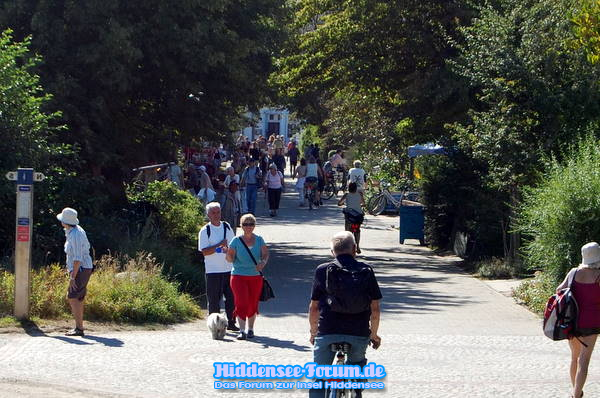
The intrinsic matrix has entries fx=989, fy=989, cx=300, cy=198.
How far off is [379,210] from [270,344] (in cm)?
2354

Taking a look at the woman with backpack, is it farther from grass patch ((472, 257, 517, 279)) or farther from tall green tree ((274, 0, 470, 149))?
tall green tree ((274, 0, 470, 149))

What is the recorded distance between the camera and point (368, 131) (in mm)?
37906

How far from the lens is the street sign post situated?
1274 centimetres

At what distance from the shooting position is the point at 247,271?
12266mm

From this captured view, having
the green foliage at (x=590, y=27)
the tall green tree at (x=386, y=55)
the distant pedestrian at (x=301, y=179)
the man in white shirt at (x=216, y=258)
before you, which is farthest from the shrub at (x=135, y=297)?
the distant pedestrian at (x=301, y=179)

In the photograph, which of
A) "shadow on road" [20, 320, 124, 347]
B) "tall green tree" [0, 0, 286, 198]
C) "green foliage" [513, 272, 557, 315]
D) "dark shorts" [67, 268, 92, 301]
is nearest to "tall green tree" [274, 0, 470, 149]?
"tall green tree" [0, 0, 286, 198]

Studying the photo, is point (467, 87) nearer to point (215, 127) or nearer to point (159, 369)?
point (215, 127)

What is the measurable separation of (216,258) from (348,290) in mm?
5616

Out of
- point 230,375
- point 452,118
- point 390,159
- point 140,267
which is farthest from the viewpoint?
point 390,159

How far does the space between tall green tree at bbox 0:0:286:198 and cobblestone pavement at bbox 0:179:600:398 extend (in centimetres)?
534

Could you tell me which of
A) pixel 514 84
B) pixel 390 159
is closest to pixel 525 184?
pixel 514 84

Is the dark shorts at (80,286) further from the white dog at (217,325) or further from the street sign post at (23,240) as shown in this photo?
the white dog at (217,325)

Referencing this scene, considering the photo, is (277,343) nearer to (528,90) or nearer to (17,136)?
(17,136)

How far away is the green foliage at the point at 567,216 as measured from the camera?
1445 cm
